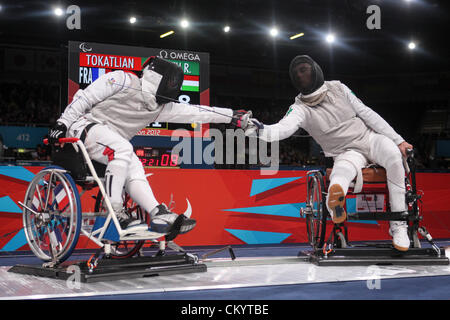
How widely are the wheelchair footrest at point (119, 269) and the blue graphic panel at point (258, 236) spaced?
1643 mm

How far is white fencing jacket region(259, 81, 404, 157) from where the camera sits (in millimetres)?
4073

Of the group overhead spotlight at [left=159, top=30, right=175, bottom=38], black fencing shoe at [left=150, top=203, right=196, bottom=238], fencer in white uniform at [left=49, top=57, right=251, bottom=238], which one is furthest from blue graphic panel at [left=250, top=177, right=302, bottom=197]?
overhead spotlight at [left=159, top=30, right=175, bottom=38]

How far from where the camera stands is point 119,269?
10.2 ft

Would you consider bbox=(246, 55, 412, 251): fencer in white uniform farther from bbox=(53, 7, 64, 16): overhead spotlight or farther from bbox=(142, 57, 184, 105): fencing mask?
bbox=(53, 7, 64, 16): overhead spotlight

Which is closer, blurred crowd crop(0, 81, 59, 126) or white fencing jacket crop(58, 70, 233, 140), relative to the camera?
white fencing jacket crop(58, 70, 233, 140)

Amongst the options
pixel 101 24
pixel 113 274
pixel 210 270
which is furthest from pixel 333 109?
pixel 101 24

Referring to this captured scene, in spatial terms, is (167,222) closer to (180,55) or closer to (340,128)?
(340,128)

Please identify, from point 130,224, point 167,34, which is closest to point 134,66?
point 130,224

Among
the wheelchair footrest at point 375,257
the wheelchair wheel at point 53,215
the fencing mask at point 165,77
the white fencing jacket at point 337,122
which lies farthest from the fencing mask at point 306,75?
the wheelchair wheel at point 53,215

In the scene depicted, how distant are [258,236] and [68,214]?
8.07 feet

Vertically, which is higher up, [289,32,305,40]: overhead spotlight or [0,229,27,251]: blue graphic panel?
[289,32,305,40]: overhead spotlight

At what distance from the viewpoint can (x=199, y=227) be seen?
16.2 feet

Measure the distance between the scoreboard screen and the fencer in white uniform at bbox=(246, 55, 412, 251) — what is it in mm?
2028

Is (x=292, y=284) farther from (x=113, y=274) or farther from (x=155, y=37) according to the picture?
(x=155, y=37)
